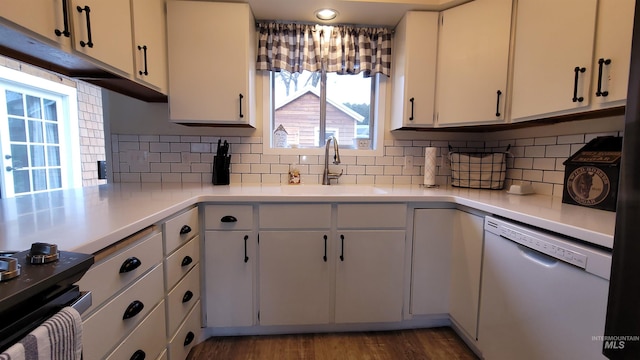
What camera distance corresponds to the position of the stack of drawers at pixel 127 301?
764 mm

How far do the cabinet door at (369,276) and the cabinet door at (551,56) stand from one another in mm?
1051

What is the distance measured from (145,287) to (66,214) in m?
0.40

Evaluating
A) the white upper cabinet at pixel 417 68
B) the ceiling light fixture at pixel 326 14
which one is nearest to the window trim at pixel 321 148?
the white upper cabinet at pixel 417 68

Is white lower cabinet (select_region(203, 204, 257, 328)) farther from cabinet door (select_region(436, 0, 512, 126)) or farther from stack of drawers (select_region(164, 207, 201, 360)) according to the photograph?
cabinet door (select_region(436, 0, 512, 126))

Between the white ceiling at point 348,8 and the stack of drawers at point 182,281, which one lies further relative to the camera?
the white ceiling at point 348,8

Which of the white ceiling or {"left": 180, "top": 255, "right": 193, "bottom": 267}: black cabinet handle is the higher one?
the white ceiling

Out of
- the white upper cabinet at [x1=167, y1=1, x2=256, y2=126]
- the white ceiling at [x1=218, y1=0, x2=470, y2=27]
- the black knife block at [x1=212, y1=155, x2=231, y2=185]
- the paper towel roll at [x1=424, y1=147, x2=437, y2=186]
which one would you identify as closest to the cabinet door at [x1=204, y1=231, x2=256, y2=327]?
the black knife block at [x1=212, y1=155, x2=231, y2=185]

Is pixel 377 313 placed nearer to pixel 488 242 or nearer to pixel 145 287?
pixel 488 242

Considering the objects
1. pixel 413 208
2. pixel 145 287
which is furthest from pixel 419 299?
pixel 145 287

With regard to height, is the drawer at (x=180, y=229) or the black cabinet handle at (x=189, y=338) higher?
the drawer at (x=180, y=229)

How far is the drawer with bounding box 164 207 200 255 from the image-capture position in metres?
1.19

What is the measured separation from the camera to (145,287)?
1.02m

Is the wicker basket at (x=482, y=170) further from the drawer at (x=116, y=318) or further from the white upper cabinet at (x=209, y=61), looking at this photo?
the drawer at (x=116, y=318)

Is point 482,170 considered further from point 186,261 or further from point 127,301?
point 127,301
